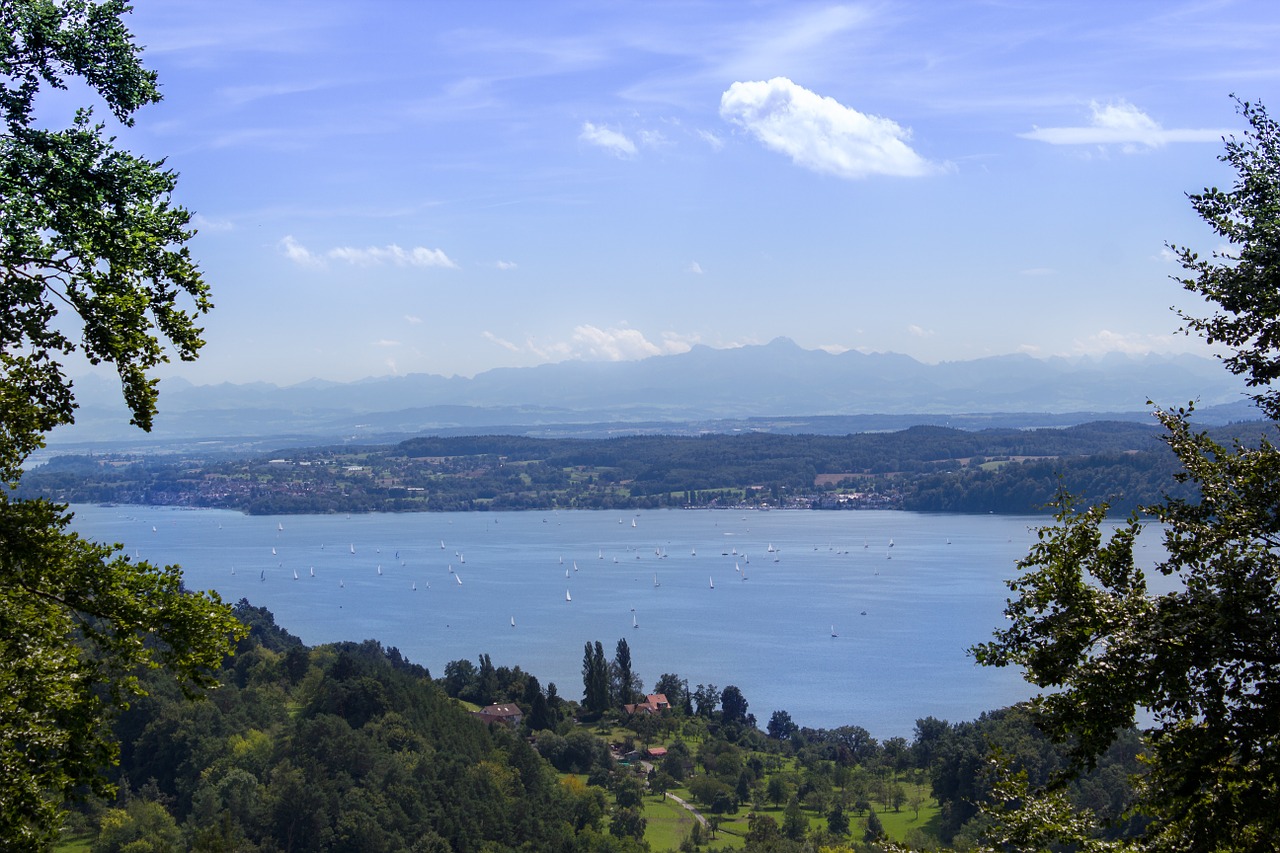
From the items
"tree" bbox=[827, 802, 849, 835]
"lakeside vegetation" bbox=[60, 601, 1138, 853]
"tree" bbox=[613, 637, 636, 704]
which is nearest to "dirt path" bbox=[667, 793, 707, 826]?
"lakeside vegetation" bbox=[60, 601, 1138, 853]

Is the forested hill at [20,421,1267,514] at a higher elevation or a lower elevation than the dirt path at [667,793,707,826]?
higher

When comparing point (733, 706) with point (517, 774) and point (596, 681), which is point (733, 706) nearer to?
point (596, 681)

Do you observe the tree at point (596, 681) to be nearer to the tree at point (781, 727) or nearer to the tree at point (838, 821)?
the tree at point (781, 727)

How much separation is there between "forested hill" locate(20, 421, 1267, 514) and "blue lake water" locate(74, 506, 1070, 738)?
7.12 meters

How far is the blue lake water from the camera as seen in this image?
135 ft

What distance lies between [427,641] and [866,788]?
2469 cm

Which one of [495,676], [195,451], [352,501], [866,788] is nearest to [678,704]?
[495,676]

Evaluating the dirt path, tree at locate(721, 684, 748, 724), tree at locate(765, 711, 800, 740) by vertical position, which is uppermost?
tree at locate(721, 684, 748, 724)

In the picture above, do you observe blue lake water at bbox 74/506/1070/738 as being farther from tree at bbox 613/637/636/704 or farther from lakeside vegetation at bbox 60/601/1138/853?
lakeside vegetation at bbox 60/601/1138/853

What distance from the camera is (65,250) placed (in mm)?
4098

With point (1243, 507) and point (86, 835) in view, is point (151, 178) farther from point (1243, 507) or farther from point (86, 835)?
point (86, 835)

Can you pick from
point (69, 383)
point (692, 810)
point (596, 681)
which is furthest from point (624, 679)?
point (69, 383)

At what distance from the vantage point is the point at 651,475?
117 meters

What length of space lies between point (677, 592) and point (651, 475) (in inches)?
2223
